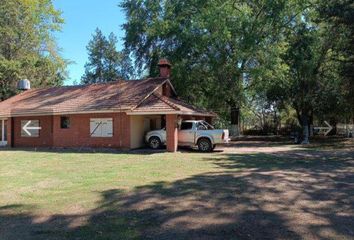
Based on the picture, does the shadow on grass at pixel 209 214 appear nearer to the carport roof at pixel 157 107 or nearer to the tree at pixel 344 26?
the carport roof at pixel 157 107

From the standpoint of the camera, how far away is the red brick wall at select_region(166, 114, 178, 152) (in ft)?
76.8

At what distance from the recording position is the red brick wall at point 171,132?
23.4 m

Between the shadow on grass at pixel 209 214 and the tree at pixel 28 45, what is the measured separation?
111 ft

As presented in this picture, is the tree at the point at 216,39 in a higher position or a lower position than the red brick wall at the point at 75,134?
higher

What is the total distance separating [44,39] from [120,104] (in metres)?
23.4

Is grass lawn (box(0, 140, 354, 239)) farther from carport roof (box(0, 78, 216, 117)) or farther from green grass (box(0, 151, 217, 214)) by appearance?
carport roof (box(0, 78, 216, 117))

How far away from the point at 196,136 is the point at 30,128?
39.4ft

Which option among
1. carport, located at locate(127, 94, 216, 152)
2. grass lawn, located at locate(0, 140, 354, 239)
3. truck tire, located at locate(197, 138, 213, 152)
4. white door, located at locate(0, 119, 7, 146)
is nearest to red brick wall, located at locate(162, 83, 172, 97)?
carport, located at locate(127, 94, 216, 152)

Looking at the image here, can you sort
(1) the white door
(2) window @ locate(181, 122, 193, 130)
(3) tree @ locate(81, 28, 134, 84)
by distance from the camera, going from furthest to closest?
(3) tree @ locate(81, 28, 134, 84) → (1) the white door → (2) window @ locate(181, 122, 193, 130)

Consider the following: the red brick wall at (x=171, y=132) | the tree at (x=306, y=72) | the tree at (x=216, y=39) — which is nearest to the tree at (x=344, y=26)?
the tree at (x=306, y=72)

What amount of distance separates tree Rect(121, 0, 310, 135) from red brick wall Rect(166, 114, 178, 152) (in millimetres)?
10871

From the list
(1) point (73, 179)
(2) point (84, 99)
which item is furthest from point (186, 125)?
(1) point (73, 179)

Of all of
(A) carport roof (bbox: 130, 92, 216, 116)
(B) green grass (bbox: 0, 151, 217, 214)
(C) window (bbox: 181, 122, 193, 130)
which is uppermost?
(A) carport roof (bbox: 130, 92, 216, 116)

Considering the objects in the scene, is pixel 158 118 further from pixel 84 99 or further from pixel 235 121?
pixel 235 121
